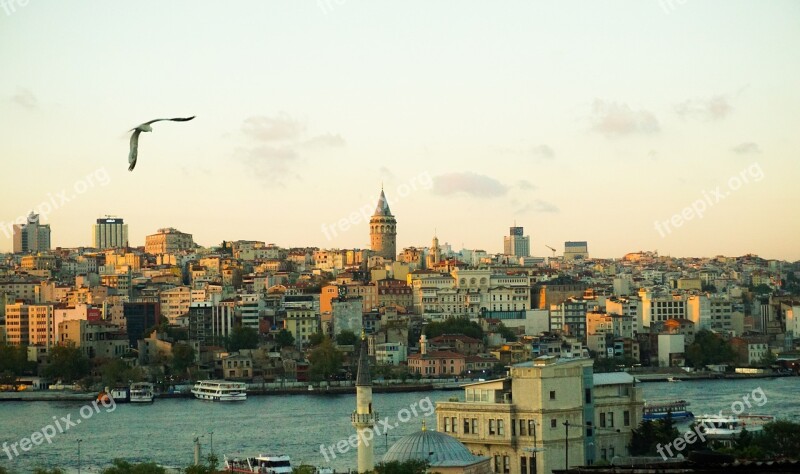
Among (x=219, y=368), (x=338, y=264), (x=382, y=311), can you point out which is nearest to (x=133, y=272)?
(x=338, y=264)

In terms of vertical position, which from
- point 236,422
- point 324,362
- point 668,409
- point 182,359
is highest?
point 182,359

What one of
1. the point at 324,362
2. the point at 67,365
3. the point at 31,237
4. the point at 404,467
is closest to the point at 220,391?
the point at 324,362

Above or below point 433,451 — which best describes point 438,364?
below

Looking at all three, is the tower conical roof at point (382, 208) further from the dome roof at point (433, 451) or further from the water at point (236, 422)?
the dome roof at point (433, 451)

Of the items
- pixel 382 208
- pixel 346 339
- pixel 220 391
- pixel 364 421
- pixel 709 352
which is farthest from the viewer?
pixel 382 208

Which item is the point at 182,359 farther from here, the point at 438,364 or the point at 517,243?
the point at 517,243

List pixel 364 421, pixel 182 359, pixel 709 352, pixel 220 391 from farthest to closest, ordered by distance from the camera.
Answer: pixel 709 352 < pixel 182 359 < pixel 220 391 < pixel 364 421
